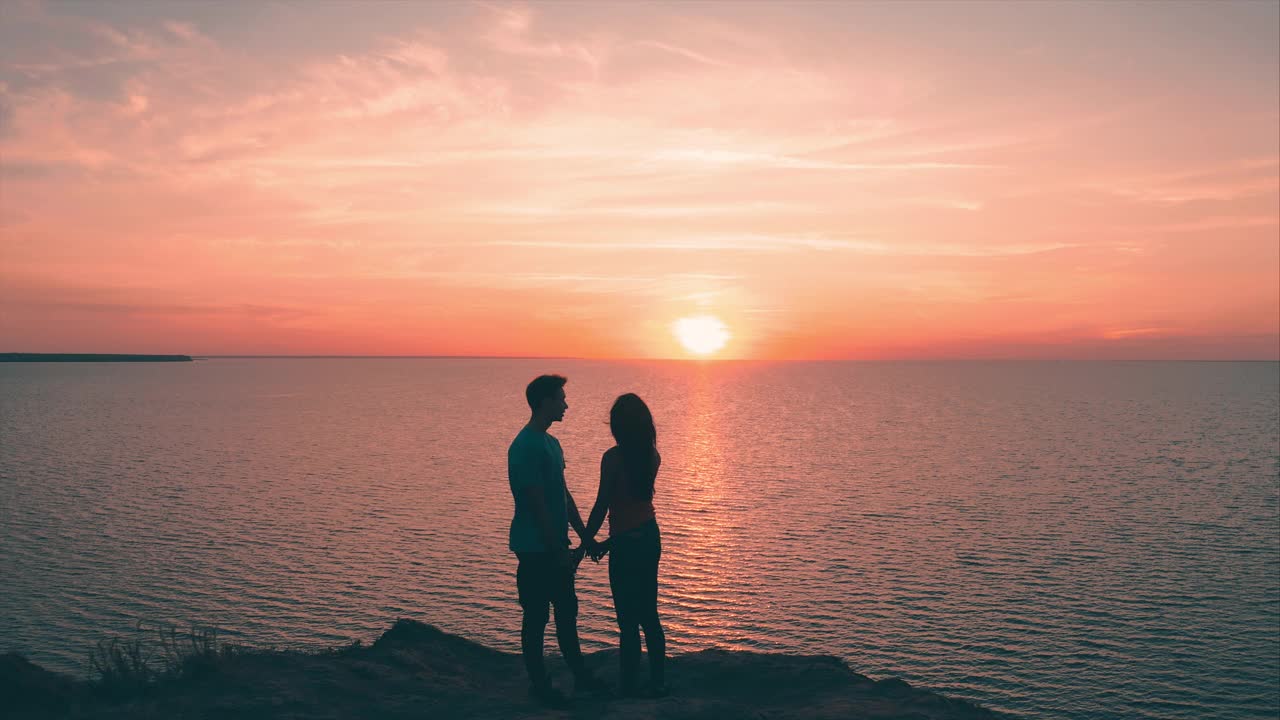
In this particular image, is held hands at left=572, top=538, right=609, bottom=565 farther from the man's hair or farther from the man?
the man's hair

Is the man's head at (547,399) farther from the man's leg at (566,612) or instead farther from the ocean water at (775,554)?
the ocean water at (775,554)

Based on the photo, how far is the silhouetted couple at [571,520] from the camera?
294 inches

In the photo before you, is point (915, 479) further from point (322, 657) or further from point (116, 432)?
point (116, 432)

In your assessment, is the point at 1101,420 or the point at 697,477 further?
the point at 1101,420

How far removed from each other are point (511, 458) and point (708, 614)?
89.1ft

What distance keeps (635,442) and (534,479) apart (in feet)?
3.19

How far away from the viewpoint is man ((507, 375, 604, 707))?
24.5 ft

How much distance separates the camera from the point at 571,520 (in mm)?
7805

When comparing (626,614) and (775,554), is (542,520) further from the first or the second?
(775,554)

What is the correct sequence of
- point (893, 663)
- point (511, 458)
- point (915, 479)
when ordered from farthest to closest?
point (915, 479)
point (893, 663)
point (511, 458)

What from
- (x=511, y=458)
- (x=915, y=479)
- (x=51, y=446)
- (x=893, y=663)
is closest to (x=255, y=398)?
(x=51, y=446)

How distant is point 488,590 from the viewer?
113 ft

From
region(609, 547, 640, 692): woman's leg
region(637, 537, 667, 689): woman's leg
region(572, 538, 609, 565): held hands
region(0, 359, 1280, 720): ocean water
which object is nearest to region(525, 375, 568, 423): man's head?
region(572, 538, 609, 565): held hands

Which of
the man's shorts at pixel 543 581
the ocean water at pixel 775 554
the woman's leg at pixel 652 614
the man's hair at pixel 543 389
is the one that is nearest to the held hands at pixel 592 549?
the man's shorts at pixel 543 581
